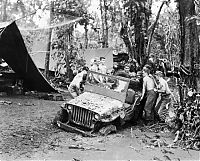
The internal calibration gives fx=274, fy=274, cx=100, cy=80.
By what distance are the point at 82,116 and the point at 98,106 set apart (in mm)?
469

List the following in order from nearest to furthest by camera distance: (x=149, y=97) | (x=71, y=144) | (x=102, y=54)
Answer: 1. (x=71, y=144)
2. (x=149, y=97)
3. (x=102, y=54)

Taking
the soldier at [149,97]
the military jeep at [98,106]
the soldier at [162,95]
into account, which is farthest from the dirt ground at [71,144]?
the soldier at [162,95]

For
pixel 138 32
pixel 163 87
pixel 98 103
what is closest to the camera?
pixel 98 103

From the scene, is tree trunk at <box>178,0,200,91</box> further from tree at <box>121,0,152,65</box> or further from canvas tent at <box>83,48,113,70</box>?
canvas tent at <box>83,48,113,70</box>

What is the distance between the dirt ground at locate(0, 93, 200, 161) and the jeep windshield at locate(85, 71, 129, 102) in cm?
104

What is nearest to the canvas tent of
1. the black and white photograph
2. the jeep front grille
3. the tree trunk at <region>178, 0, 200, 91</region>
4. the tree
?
the tree

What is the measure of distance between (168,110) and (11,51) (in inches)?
259

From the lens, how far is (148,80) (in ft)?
26.3

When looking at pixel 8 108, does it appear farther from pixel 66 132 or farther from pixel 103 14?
pixel 103 14

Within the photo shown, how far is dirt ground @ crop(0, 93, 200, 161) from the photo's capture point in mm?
5238

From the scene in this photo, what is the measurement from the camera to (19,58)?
444 inches

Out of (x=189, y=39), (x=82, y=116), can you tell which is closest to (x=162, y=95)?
(x=189, y=39)

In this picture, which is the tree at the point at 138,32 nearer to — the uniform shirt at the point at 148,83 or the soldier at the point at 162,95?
the soldier at the point at 162,95

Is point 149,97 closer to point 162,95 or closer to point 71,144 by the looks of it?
point 162,95
